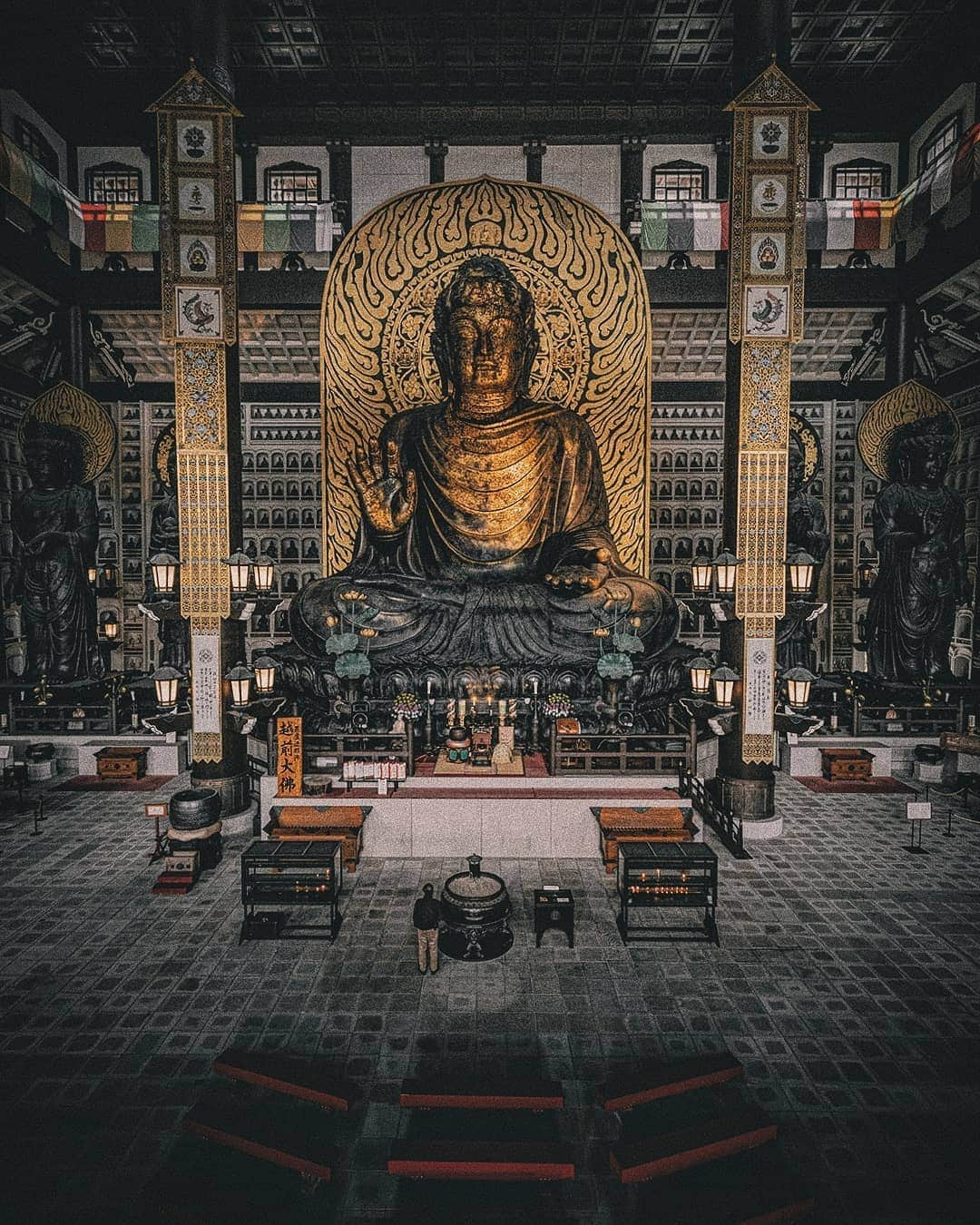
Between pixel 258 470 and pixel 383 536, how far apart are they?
626 centimetres

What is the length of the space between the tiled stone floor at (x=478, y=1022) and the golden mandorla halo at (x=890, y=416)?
635 cm

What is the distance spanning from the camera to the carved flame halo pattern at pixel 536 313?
11.8m

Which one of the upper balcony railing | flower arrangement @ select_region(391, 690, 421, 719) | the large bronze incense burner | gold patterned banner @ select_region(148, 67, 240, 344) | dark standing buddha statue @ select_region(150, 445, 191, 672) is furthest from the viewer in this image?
dark standing buddha statue @ select_region(150, 445, 191, 672)

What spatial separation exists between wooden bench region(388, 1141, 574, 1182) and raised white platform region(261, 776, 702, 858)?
4.29 meters

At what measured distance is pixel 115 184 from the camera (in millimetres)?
14750

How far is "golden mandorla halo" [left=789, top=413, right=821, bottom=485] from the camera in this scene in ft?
43.7

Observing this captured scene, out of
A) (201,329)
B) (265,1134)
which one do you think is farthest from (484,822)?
(201,329)

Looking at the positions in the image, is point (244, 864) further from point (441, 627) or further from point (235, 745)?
point (441, 627)

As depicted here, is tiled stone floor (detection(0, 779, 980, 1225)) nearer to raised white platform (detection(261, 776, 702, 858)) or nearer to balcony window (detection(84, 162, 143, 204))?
raised white platform (detection(261, 776, 702, 858))

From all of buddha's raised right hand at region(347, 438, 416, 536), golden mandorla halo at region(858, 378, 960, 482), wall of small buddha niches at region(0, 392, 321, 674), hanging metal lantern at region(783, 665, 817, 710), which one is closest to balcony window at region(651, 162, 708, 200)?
golden mandorla halo at region(858, 378, 960, 482)

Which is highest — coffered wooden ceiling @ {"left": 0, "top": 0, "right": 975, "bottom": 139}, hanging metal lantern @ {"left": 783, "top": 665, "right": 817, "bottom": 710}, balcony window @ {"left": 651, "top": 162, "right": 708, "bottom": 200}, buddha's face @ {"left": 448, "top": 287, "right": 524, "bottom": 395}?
coffered wooden ceiling @ {"left": 0, "top": 0, "right": 975, "bottom": 139}

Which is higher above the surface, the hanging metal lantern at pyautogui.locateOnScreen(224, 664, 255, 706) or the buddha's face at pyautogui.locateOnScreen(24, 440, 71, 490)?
the buddha's face at pyautogui.locateOnScreen(24, 440, 71, 490)

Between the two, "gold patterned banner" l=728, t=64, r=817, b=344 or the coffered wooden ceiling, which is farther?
the coffered wooden ceiling

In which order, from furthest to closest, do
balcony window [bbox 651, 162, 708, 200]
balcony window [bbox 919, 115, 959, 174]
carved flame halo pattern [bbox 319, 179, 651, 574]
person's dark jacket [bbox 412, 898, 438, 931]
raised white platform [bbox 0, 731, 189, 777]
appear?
balcony window [bbox 651, 162, 708, 200] → balcony window [bbox 919, 115, 959, 174] → carved flame halo pattern [bbox 319, 179, 651, 574] → raised white platform [bbox 0, 731, 189, 777] → person's dark jacket [bbox 412, 898, 438, 931]
